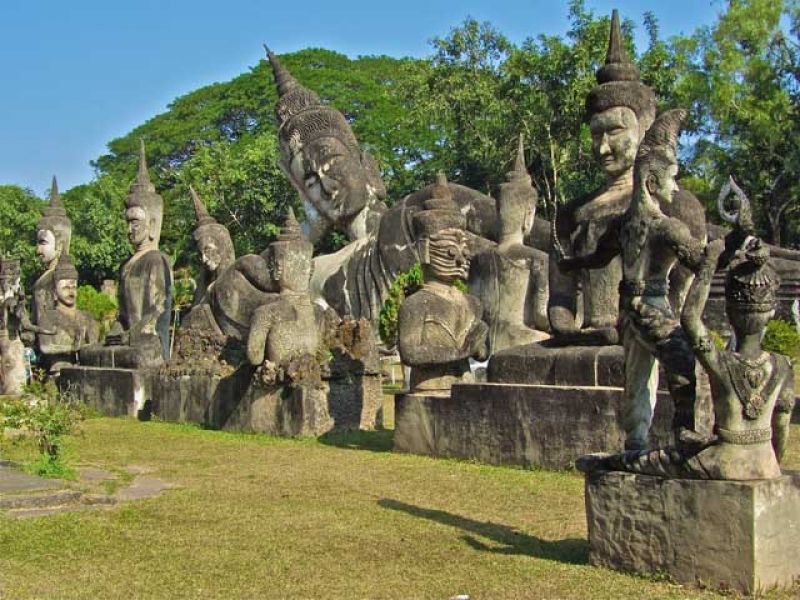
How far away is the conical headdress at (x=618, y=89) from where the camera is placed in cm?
843

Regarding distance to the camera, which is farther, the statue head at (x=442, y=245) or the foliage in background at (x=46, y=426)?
the statue head at (x=442, y=245)

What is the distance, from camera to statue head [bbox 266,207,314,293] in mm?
11406

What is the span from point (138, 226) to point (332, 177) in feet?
16.9

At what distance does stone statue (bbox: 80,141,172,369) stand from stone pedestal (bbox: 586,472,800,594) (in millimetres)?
10155

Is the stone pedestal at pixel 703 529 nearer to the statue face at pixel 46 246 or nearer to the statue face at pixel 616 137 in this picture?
the statue face at pixel 616 137

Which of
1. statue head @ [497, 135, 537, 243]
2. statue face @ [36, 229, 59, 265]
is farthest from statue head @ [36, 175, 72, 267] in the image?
statue head @ [497, 135, 537, 243]

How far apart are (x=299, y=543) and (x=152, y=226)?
10874 millimetres

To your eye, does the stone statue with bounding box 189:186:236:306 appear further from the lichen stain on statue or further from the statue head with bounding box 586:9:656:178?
the statue head with bounding box 586:9:656:178

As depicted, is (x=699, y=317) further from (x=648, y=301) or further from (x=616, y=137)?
(x=616, y=137)

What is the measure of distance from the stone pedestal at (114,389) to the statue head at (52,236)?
3.60 meters

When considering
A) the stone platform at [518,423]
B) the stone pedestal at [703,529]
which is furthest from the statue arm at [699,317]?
the stone platform at [518,423]

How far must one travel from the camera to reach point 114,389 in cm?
1416

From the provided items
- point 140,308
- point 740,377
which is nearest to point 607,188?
point 740,377

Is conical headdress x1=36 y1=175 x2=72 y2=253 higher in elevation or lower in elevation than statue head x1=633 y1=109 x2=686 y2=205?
higher
